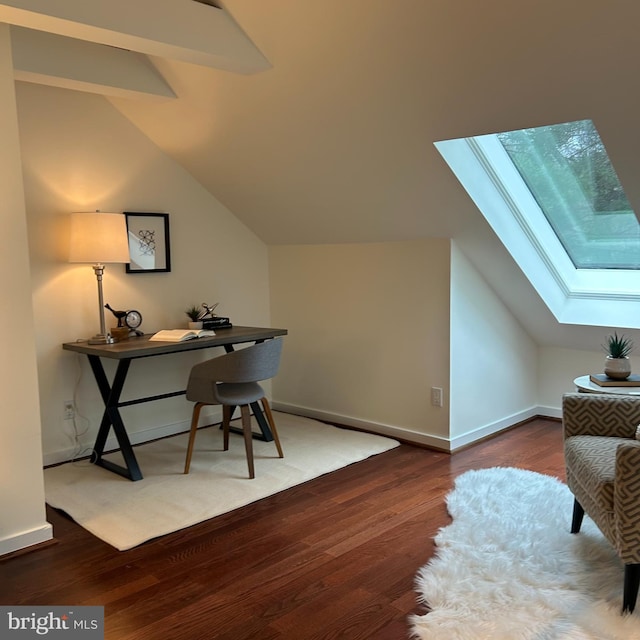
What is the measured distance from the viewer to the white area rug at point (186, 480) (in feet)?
9.41

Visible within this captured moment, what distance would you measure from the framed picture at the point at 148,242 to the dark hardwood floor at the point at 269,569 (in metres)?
1.63

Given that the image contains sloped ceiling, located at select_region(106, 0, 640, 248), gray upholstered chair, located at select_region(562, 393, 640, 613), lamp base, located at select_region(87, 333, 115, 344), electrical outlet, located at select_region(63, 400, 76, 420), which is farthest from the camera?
electrical outlet, located at select_region(63, 400, 76, 420)

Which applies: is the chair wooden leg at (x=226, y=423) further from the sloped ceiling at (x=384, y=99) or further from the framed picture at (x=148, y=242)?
the sloped ceiling at (x=384, y=99)

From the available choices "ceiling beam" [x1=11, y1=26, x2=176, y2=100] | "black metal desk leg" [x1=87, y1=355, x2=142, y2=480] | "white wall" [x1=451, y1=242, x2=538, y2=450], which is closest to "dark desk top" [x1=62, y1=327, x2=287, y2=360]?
"black metal desk leg" [x1=87, y1=355, x2=142, y2=480]

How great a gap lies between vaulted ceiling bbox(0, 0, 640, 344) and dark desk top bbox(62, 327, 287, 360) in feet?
2.93

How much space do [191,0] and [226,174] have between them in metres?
1.42

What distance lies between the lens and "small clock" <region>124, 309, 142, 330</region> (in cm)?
381

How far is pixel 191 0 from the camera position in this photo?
2693 millimetres

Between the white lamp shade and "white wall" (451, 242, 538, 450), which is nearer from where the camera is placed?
the white lamp shade

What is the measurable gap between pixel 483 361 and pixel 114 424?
90.1 inches

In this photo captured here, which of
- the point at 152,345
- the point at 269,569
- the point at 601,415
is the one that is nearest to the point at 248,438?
the point at 152,345

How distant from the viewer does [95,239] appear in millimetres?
3439

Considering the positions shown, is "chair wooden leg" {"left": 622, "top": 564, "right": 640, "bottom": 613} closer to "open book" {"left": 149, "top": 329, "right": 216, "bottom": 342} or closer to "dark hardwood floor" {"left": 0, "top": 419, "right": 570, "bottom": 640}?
"dark hardwood floor" {"left": 0, "top": 419, "right": 570, "bottom": 640}

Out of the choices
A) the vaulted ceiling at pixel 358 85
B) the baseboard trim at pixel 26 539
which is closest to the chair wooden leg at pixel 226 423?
the baseboard trim at pixel 26 539
